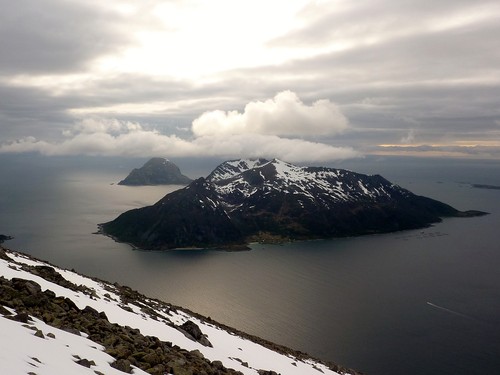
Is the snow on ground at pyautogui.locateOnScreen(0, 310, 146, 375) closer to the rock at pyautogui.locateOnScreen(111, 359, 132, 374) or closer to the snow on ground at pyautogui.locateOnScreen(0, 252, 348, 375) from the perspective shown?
the snow on ground at pyautogui.locateOnScreen(0, 252, 348, 375)

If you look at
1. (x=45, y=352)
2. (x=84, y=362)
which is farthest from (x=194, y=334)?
(x=45, y=352)

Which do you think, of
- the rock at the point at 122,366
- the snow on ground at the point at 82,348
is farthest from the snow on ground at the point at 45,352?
the rock at the point at 122,366

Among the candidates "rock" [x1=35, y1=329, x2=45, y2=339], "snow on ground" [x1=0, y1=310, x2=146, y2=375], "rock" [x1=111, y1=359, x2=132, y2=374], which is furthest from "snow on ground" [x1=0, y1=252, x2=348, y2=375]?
"rock" [x1=111, y1=359, x2=132, y2=374]

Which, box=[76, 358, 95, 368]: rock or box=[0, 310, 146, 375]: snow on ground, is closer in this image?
box=[0, 310, 146, 375]: snow on ground

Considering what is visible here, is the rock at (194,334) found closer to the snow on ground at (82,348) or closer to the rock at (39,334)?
the snow on ground at (82,348)

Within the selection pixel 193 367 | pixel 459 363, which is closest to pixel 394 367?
pixel 459 363

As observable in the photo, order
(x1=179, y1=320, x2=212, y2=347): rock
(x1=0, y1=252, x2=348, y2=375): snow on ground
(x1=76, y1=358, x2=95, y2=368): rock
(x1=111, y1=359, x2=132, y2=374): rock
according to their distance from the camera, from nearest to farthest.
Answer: (x1=0, y1=252, x2=348, y2=375): snow on ground < (x1=76, y1=358, x2=95, y2=368): rock < (x1=111, y1=359, x2=132, y2=374): rock < (x1=179, y1=320, x2=212, y2=347): rock

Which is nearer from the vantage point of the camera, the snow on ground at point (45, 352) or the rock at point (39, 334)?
the snow on ground at point (45, 352)

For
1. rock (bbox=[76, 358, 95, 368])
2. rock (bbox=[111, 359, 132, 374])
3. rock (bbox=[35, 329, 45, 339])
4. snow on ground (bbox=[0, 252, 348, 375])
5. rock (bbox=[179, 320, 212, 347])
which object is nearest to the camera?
snow on ground (bbox=[0, 252, 348, 375])

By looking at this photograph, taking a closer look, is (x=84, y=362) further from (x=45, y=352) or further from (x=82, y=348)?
(x=82, y=348)

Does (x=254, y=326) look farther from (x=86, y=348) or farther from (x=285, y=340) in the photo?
(x=86, y=348)

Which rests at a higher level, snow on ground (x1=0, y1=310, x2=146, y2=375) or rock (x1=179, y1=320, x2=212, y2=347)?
snow on ground (x1=0, y1=310, x2=146, y2=375)

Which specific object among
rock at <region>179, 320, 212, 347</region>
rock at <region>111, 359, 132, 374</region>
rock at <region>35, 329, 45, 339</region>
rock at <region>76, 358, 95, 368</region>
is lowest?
rock at <region>179, 320, 212, 347</region>
